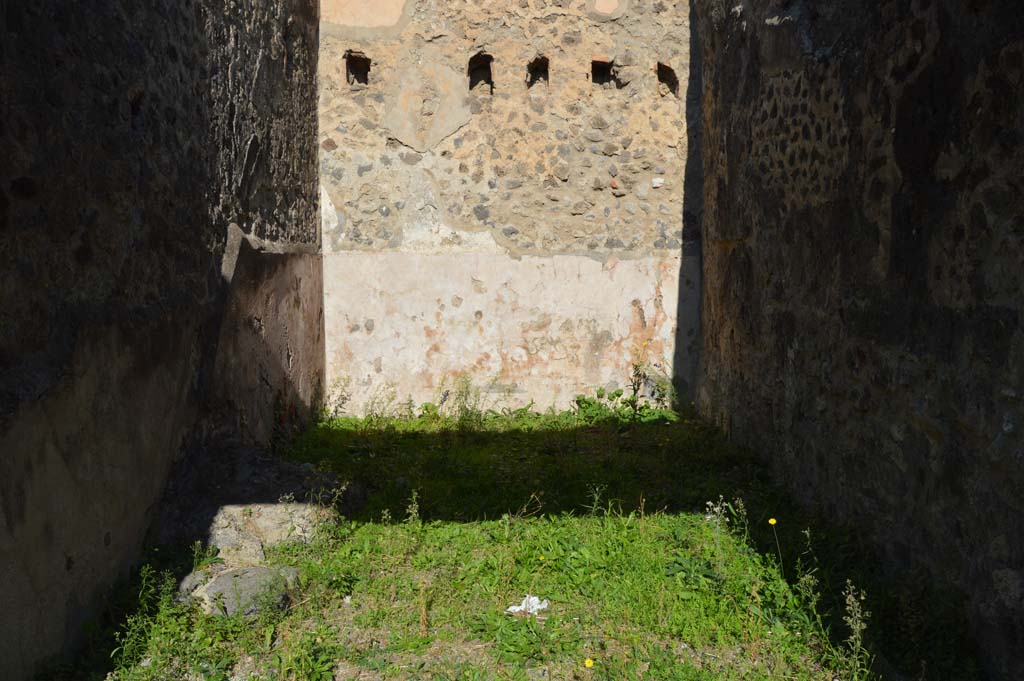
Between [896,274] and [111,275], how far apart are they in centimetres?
290

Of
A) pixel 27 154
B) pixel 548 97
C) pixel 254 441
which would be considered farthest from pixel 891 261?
pixel 548 97

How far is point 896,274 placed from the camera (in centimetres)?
285

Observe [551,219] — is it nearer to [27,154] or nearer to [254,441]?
[254,441]

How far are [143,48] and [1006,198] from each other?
124 inches

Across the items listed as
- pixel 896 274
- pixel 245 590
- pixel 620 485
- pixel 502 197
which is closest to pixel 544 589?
pixel 245 590

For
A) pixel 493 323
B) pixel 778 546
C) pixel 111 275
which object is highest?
pixel 111 275

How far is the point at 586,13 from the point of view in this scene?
602cm

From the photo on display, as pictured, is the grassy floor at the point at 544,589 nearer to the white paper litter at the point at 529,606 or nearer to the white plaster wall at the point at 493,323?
the white paper litter at the point at 529,606

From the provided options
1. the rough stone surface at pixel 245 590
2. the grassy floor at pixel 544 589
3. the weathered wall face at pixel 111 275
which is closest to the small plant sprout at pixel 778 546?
the grassy floor at pixel 544 589

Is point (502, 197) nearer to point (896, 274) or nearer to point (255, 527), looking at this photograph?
point (255, 527)

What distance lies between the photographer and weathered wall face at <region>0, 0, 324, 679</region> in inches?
91.0

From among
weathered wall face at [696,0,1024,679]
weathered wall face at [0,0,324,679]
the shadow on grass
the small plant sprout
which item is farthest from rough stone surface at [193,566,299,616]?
weathered wall face at [696,0,1024,679]

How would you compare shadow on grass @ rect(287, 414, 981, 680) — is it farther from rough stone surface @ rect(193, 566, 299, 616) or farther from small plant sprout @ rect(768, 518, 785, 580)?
rough stone surface @ rect(193, 566, 299, 616)

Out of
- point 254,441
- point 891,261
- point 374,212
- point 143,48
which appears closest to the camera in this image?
point 891,261
